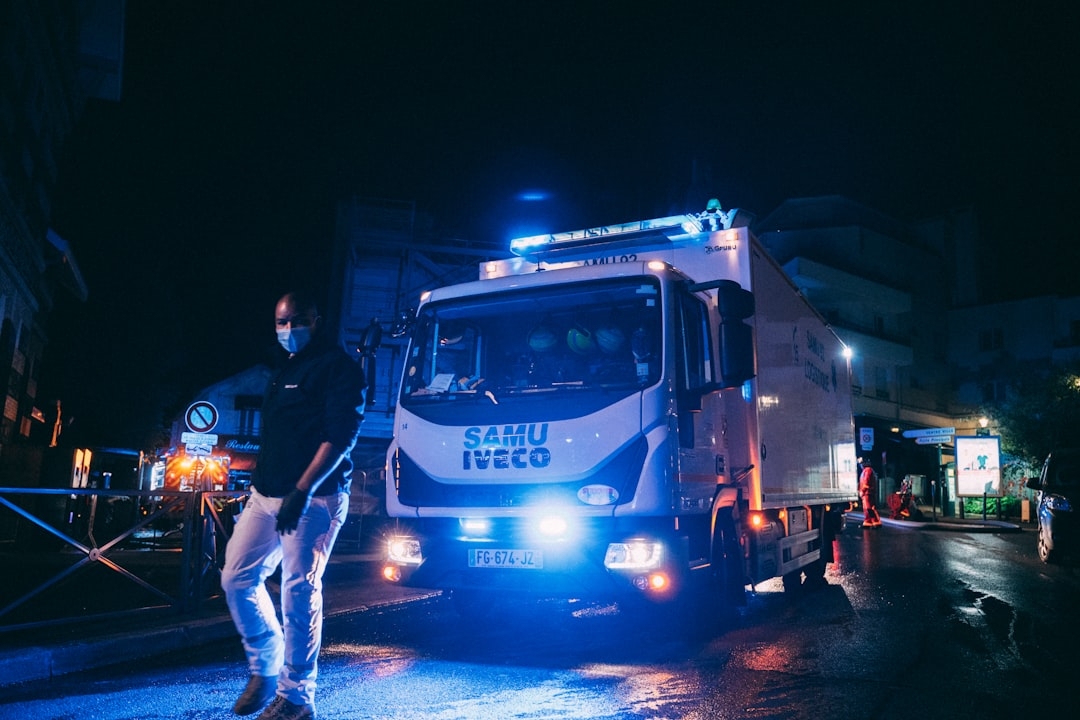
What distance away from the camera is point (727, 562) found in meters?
6.96

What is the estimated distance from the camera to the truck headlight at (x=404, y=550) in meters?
6.38

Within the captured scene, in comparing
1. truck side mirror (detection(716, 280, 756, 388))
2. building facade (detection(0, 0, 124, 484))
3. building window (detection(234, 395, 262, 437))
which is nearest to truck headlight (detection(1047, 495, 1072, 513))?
truck side mirror (detection(716, 280, 756, 388))

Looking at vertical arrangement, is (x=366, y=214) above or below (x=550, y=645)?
above

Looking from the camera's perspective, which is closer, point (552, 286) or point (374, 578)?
point (552, 286)

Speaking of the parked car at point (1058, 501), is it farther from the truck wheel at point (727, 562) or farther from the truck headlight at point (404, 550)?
the truck headlight at point (404, 550)

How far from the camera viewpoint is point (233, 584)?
13.6ft

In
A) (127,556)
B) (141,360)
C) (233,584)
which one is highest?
(141,360)

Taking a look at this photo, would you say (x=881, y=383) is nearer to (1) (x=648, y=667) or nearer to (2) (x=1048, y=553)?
(2) (x=1048, y=553)

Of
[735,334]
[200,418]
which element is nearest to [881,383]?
[200,418]

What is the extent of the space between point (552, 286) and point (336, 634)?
11.0ft

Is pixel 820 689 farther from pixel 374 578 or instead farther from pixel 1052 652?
pixel 374 578

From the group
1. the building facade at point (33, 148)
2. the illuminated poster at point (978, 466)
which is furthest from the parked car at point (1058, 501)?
the building facade at point (33, 148)

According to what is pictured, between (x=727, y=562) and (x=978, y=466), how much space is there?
23758 millimetres

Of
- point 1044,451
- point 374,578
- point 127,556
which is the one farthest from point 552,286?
point 1044,451
